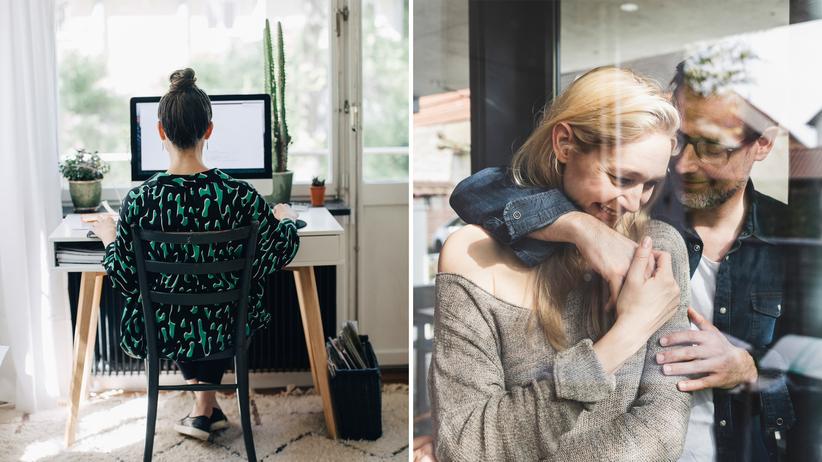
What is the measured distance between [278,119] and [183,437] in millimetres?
1187

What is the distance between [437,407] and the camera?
6.72 ft

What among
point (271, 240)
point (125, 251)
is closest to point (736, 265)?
point (271, 240)

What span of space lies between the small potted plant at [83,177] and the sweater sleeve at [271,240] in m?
0.92

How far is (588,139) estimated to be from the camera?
1.94 meters

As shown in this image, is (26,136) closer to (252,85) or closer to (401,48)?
(252,85)

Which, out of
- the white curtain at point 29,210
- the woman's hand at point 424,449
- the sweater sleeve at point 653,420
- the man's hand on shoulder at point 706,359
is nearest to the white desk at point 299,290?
the white curtain at point 29,210

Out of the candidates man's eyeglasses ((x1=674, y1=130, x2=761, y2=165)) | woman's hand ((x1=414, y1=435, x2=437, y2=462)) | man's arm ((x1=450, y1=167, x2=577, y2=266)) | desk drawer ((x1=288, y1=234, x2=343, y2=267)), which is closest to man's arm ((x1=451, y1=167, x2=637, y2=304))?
man's arm ((x1=450, y1=167, x2=577, y2=266))

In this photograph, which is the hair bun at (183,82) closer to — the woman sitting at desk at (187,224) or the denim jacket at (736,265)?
the woman sitting at desk at (187,224)

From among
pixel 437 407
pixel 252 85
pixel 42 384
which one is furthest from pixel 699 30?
pixel 42 384

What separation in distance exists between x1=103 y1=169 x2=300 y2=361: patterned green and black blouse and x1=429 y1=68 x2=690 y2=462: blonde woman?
30.7 inches

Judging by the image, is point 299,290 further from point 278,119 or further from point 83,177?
point 83,177

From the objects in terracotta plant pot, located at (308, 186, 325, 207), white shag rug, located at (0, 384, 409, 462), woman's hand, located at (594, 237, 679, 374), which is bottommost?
white shag rug, located at (0, 384, 409, 462)

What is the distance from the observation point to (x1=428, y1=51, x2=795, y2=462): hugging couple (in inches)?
74.5

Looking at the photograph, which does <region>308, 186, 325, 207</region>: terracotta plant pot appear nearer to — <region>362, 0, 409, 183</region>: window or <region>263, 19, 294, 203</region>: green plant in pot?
<region>263, 19, 294, 203</region>: green plant in pot
